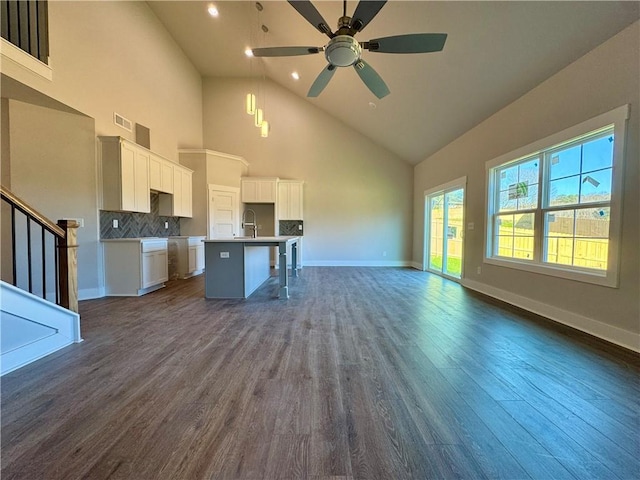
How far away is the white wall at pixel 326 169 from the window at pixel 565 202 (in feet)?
11.4

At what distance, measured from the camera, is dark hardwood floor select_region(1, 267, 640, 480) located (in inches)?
48.1

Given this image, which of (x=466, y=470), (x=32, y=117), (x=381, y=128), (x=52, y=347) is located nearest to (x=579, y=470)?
(x=466, y=470)

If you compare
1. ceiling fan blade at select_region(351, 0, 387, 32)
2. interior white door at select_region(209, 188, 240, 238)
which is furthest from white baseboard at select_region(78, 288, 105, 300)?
ceiling fan blade at select_region(351, 0, 387, 32)

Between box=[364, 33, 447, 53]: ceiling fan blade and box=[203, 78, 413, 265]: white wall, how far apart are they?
5.05 metres

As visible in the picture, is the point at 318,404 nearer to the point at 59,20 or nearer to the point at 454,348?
the point at 454,348

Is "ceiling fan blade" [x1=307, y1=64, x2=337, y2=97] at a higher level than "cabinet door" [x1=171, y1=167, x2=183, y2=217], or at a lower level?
higher

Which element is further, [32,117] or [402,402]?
[32,117]

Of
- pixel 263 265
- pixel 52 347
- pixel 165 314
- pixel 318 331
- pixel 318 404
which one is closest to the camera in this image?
pixel 318 404

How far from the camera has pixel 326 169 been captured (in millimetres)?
7719

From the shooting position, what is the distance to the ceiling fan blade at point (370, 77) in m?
2.85

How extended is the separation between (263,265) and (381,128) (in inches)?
171

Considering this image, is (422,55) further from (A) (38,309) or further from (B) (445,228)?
(A) (38,309)

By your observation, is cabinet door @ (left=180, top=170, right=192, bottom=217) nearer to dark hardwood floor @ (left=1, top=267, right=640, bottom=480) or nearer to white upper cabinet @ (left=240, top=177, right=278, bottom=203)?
white upper cabinet @ (left=240, top=177, right=278, bottom=203)

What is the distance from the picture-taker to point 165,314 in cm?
341
